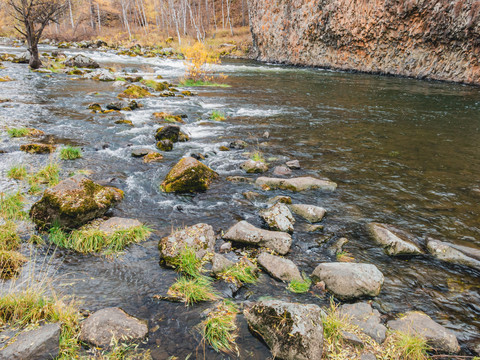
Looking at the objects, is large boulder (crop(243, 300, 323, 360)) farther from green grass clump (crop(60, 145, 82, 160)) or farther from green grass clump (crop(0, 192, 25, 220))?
green grass clump (crop(60, 145, 82, 160))

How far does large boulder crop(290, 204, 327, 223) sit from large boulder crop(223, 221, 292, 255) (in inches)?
41.9

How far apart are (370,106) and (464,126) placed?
4.69m

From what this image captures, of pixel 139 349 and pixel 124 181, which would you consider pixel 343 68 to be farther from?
pixel 139 349

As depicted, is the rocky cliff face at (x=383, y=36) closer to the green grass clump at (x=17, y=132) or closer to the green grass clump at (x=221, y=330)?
the green grass clump at (x=221, y=330)

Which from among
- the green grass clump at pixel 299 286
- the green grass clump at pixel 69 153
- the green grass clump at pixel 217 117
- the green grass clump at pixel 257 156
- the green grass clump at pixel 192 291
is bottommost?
the green grass clump at pixel 299 286

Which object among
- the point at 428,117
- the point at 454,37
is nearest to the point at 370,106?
the point at 428,117

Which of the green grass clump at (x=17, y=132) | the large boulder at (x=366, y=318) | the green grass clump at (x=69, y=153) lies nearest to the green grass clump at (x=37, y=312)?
the large boulder at (x=366, y=318)

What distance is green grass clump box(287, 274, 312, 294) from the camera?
162 inches

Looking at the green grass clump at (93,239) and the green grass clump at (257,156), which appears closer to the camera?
the green grass clump at (93,239)

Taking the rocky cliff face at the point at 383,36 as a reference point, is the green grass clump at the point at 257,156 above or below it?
below

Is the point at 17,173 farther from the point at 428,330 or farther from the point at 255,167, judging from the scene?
the point at 428,330

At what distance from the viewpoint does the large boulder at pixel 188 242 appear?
181 inches

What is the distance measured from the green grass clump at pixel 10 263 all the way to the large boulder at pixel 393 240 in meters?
6.11

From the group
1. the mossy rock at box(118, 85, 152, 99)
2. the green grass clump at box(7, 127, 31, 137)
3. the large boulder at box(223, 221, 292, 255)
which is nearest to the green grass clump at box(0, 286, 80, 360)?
the large boulder at box(223, 221, 292, 255)
